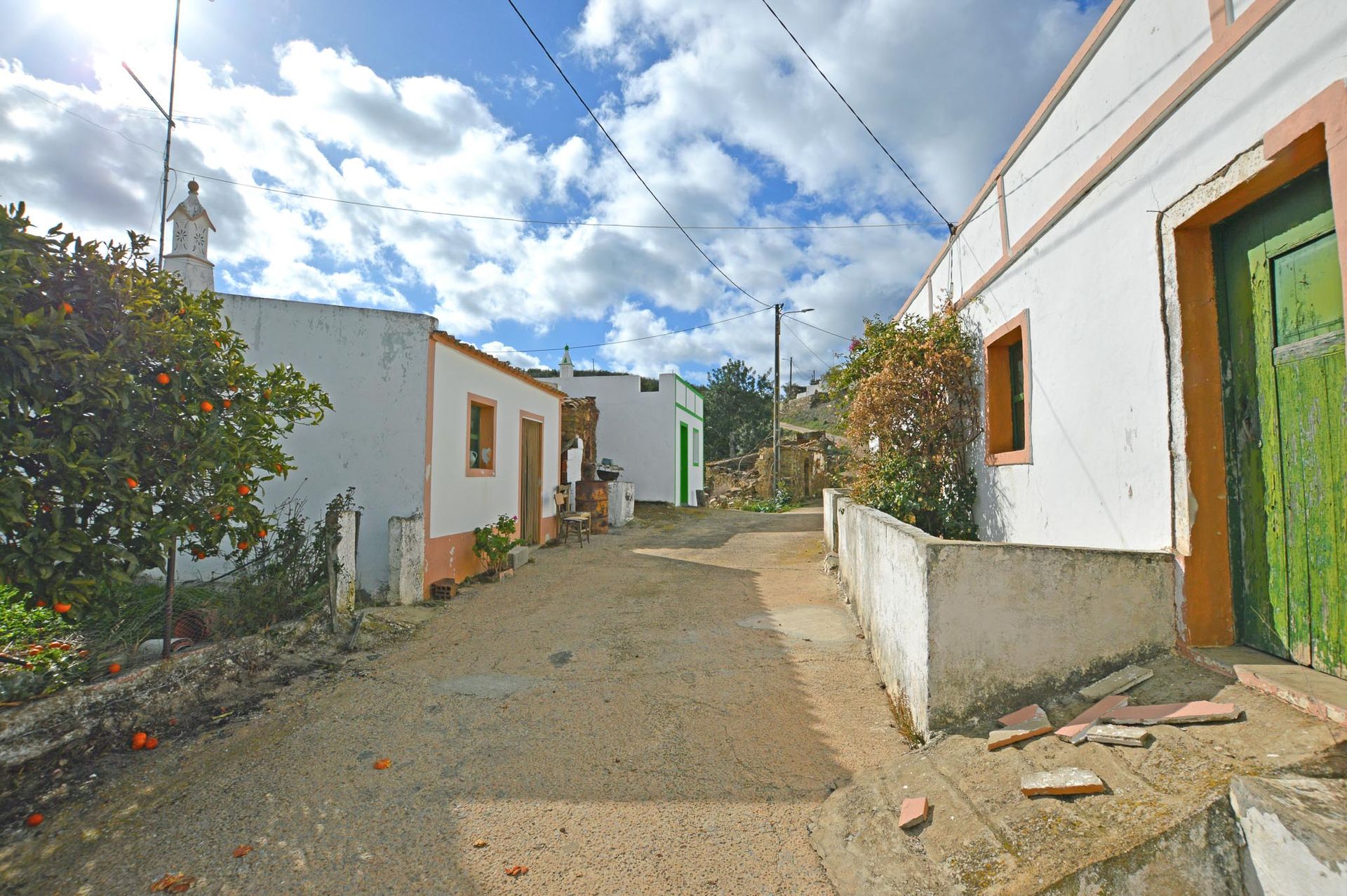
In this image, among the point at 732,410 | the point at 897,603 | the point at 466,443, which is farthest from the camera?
the point at 732,410

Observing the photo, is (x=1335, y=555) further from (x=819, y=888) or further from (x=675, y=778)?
(x=675, y=778)

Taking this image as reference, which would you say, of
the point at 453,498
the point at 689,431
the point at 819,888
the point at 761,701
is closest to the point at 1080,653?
the point at 819,888

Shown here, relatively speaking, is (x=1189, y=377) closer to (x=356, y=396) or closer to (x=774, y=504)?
(x=356, y=396)

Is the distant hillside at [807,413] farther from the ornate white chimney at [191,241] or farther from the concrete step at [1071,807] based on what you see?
the concrete step at [1071,807]

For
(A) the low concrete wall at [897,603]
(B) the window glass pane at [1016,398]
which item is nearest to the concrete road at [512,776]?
(A) the low concrete wall at [897,603]

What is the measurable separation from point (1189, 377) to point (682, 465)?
17744 millimetres

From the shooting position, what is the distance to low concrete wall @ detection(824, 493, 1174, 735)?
3176 mm

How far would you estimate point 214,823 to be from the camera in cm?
299

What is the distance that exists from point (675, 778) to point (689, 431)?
61.2 feet

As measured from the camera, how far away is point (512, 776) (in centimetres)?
344

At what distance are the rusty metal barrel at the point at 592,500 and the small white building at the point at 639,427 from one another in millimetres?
5173

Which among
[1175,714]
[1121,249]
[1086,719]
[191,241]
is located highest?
[191,241]

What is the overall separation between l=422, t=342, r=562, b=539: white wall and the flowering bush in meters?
0.19

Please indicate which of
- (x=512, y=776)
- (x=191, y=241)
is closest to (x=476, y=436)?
(x=191, y=241)
